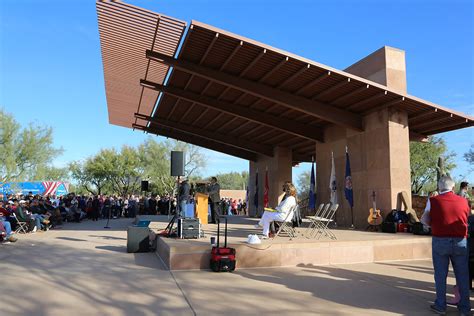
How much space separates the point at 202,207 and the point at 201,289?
8901mm

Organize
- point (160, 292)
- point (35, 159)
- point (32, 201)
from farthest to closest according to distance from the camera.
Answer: point (35, 159) < point (32, 201) < point (160, 292)

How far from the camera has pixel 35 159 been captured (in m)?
32.7

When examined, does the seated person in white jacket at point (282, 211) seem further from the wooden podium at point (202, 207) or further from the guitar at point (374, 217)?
the wooden podium at point (202, 207)

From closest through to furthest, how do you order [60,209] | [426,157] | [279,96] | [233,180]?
[279,96] < [60,209] < [426,157] < [233,180]

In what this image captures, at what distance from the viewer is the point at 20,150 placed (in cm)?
3188

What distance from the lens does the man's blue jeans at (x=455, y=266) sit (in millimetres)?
4414

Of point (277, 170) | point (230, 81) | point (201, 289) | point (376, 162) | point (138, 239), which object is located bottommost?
point (201, 289)

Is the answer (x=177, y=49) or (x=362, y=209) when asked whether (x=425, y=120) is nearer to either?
(x=362, y=209)

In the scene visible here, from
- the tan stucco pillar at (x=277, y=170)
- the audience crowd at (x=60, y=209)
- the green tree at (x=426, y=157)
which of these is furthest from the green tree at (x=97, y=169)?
the green tree at (x=426, y=157)

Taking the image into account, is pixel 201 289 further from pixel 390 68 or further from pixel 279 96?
pixel 390 68

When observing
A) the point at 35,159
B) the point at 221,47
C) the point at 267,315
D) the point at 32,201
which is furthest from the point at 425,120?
the point at 35,159

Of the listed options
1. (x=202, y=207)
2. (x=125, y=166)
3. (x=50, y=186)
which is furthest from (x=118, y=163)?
(x=202, y=207)

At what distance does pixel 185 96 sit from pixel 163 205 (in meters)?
11.7

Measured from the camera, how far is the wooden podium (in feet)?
46.4
